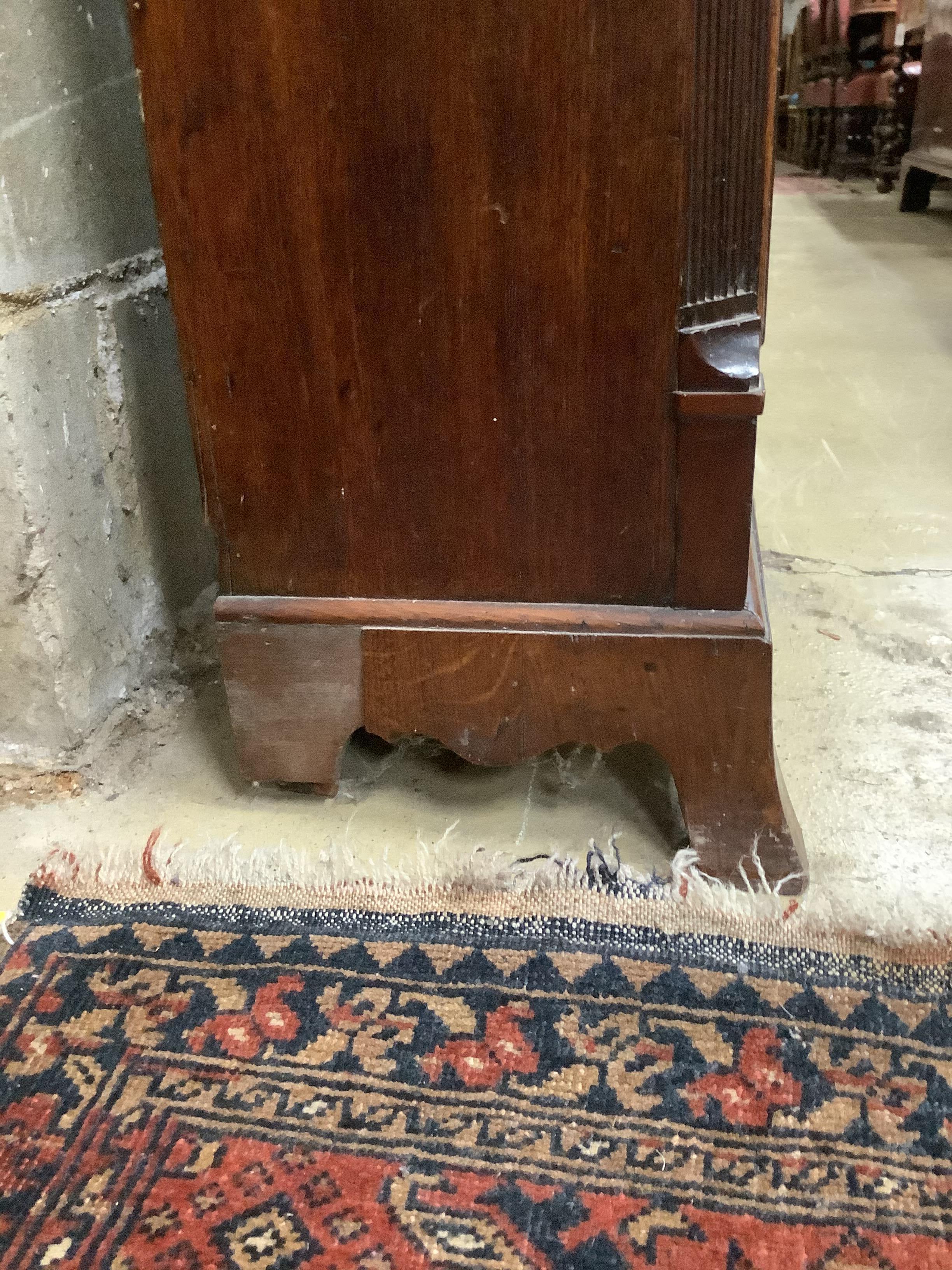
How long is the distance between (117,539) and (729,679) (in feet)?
2.04

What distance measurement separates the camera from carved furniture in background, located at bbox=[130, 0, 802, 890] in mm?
677

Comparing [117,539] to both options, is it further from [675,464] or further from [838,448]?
[838,448]

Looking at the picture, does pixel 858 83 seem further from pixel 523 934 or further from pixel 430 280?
pixel 523 934

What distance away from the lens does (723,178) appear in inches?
26.9

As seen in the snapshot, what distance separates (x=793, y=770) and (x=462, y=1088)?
0.49 m

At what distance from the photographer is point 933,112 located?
12.0 feet

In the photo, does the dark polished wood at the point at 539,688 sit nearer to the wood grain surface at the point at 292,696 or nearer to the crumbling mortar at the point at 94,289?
the wood grain surface at the point at 292,696

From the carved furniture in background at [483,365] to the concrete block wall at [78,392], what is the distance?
17 centimetres

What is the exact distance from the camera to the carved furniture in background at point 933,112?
11.3ft

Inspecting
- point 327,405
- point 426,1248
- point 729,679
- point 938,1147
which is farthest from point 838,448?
point 426,1248

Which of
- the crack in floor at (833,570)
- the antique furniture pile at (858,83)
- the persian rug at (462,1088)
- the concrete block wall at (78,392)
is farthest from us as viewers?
the antique furniture pile at (858,83)

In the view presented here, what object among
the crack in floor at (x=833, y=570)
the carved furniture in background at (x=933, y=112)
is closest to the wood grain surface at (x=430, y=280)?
the crack in floor at (x=833, y=570)

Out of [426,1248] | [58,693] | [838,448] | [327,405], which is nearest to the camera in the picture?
[426,1248]

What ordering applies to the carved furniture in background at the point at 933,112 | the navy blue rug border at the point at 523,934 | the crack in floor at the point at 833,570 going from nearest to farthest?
the navy blue rug border at the point at 523,934, the crack in floor at the point at 833,570, the carved furniture in background at the point at 933,112
